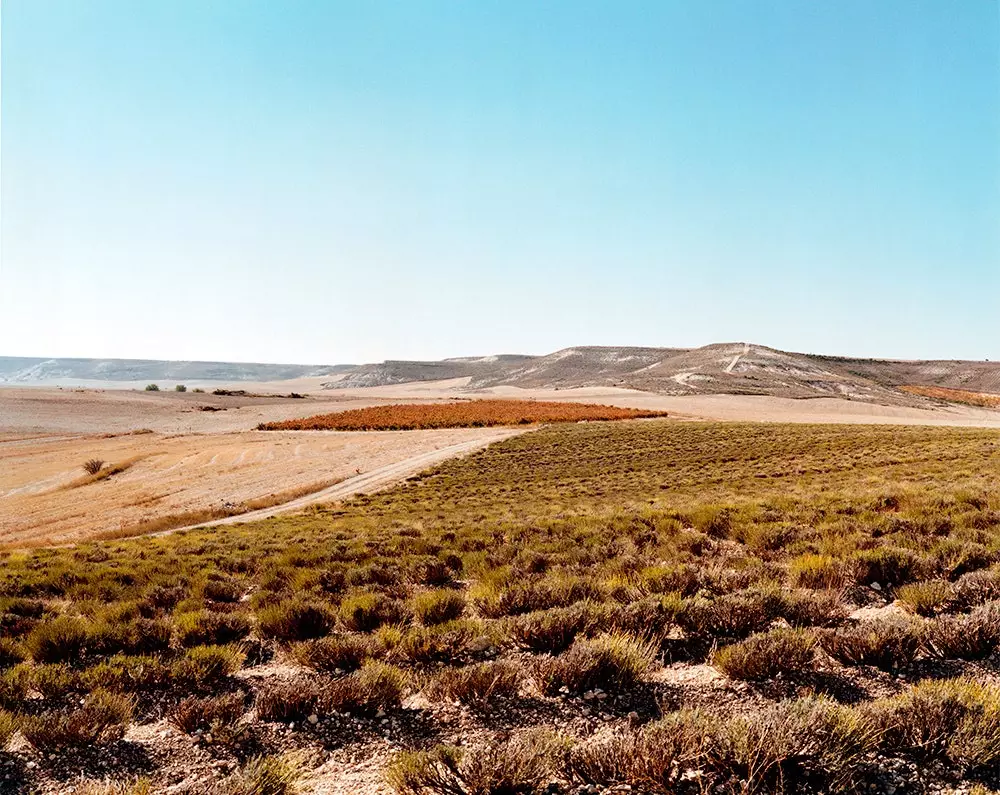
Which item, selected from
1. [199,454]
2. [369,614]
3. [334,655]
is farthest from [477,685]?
[199,454]

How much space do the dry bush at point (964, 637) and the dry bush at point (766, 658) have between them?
1088 mm

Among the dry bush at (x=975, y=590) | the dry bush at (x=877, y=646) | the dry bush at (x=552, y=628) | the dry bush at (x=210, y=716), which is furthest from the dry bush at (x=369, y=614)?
the dry bush at (x=975, y=590)

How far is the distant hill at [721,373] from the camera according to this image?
74062 mm

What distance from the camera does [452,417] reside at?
5019cm

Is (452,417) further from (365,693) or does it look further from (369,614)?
(365,693)

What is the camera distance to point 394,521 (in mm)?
16828

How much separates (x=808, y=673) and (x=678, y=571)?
119 inches

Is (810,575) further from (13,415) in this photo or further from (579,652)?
(13,415)

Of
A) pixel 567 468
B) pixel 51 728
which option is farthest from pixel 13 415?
pixel 51 728

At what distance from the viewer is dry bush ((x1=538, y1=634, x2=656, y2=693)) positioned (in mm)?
4535

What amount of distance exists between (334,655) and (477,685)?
1.68 metres

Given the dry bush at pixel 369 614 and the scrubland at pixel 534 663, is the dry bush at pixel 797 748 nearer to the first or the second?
the scrubland at pixel 534 663

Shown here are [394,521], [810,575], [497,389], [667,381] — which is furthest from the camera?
[497,389]

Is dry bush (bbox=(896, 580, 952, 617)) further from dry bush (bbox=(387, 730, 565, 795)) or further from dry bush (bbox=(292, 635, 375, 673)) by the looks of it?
dry bush (bbox=(292, 635, 375, 673))
